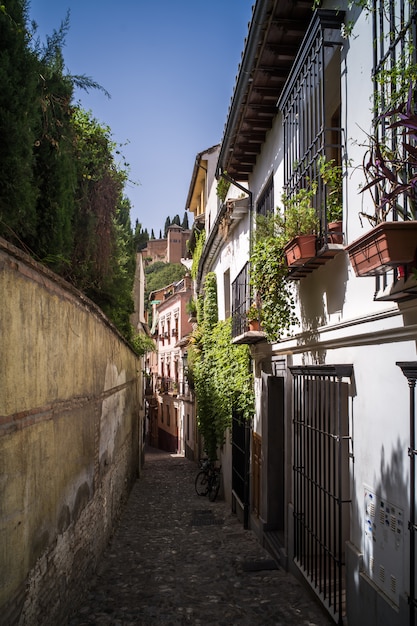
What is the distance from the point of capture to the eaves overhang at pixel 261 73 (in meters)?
6.42

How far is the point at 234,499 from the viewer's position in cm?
1218

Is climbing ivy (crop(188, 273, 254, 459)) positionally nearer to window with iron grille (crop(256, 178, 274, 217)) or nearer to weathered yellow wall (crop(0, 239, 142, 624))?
window with iron grille (crop(256, 178, 274, 217))

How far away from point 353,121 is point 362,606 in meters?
4.30

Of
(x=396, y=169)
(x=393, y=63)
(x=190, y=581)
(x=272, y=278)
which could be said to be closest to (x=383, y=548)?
(x=396, y=169)

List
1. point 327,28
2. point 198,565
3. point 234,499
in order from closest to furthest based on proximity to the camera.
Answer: point 327,28 < point 198,565 < point 234,499

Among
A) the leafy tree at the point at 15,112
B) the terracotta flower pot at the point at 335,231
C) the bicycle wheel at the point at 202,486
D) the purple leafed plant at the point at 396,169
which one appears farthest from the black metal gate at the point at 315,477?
the bicycle wheel at the point at 202,486

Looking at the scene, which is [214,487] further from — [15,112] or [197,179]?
[15,112]

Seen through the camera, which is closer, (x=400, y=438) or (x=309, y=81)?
(x=400, y=438)

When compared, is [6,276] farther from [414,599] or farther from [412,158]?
[414,599]


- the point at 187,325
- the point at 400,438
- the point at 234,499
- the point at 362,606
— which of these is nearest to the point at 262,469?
the point at 234,499

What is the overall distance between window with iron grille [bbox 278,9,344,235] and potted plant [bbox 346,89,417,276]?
1.41 m

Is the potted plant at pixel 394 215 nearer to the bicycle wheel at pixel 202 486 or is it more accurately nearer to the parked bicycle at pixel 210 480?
the parked bicycle at pixel 210 480

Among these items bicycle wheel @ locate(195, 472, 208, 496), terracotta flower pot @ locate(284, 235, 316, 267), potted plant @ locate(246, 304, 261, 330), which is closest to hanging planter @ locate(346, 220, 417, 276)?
terracotta flower pot @ locate(284, 235, 316, 267)

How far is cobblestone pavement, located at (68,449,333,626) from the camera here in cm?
608
